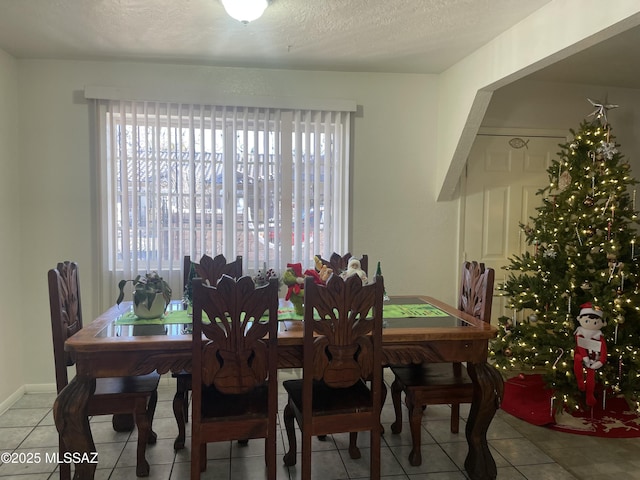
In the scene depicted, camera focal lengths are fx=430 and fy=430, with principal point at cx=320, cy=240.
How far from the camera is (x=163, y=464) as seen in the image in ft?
7.34

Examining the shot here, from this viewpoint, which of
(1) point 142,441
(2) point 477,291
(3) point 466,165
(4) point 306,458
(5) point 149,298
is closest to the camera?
(4) point 306,458

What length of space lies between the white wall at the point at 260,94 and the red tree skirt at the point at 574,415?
911 mm

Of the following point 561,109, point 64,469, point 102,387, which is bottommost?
point 64,469

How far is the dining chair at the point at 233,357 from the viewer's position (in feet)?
5.78

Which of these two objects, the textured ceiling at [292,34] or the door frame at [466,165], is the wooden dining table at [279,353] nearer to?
the door frame at [466,165]

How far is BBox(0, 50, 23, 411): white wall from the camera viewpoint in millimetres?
2904

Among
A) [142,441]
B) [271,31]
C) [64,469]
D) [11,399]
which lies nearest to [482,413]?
[142,441]

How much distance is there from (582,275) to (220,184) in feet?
8.48

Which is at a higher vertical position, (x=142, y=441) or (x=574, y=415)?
(x=142, y=441)

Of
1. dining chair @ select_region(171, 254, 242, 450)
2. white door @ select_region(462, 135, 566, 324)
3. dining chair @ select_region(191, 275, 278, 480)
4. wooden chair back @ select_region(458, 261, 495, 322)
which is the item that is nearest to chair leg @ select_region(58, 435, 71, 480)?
dining chair @ select_region(171, 254, 242, 450)

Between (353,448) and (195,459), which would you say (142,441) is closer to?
(195,459)

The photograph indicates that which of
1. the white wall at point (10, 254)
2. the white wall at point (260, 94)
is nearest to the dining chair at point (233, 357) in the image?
the white wall at point (260, 94)

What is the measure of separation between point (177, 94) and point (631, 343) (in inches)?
137

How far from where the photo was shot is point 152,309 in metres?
2.19
